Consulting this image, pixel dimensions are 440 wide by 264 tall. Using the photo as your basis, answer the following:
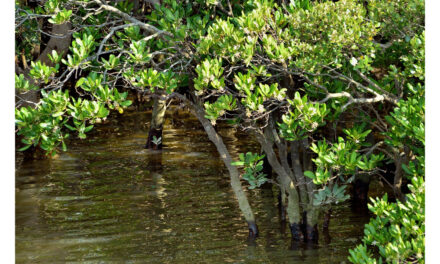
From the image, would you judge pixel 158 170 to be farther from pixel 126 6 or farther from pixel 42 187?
pixel 126 6

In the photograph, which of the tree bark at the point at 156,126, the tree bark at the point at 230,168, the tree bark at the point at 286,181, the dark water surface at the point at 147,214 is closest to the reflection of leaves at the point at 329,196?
the tree bark at the point at 286,181

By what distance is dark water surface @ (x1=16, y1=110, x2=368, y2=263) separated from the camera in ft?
36.1

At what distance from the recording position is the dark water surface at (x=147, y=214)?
1101cm

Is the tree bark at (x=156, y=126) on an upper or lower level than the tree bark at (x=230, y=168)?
lower

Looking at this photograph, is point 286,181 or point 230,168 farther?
point 230,168

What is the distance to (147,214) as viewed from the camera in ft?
43.4

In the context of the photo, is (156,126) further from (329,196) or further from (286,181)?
(329,196)

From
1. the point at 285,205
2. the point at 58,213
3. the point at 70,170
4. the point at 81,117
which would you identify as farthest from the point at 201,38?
the point at 70,170

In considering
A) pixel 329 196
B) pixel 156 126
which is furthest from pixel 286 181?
pixel 156 126

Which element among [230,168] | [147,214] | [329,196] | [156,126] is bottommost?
[147,214]

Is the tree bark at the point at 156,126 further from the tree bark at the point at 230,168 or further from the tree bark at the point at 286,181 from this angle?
the tree bark at the point at 286,181

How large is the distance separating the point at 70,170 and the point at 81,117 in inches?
346

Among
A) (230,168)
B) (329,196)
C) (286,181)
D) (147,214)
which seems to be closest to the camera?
(329,196)
